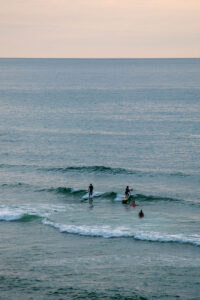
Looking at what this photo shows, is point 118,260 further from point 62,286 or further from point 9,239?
point 9,239

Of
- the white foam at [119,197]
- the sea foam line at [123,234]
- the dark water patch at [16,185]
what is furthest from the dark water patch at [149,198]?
the dark water patch at [16,185]

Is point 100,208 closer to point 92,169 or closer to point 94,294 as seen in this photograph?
point 92,169

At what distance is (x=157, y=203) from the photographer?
40.5 metres

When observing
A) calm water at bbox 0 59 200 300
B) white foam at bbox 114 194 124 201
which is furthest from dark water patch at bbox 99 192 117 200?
white foam at bbox 114 194 124 201

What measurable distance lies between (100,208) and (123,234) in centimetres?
757

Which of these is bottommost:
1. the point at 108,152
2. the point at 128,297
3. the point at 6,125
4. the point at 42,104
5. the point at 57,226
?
the point at 128,297

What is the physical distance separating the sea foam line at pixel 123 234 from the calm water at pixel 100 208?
7 cm

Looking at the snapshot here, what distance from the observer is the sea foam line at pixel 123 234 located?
102 feet

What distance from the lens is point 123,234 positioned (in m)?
32.2

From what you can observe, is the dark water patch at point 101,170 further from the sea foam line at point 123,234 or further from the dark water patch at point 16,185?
the sea foam line at point 123,234

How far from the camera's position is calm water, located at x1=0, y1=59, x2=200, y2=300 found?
25438mm

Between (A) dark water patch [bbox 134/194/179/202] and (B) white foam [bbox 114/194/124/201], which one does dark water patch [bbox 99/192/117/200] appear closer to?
(B) white foam [bbox 114/194/124/201]

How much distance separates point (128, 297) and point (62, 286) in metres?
3.74

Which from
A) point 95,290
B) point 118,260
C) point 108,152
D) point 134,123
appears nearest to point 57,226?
point 118,260
